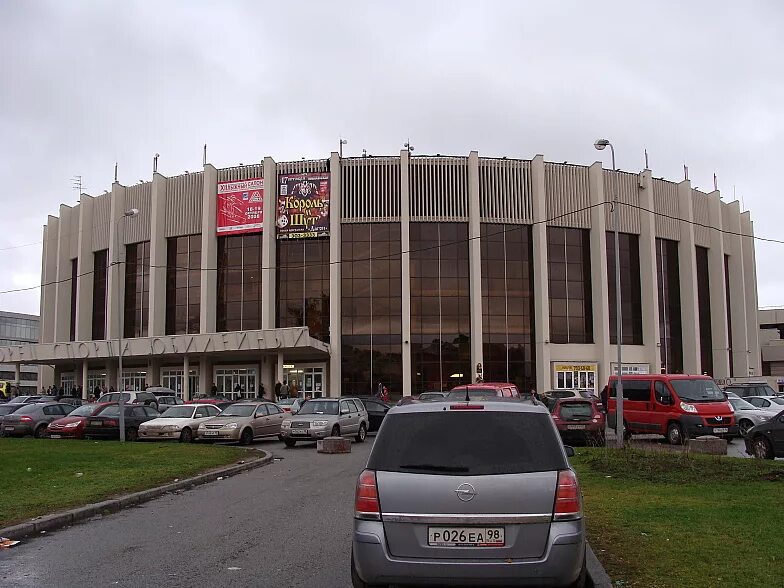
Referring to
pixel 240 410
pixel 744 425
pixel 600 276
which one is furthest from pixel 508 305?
pixel 240 410

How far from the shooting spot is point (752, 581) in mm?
6539

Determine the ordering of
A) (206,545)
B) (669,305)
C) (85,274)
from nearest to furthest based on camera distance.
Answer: (206,545) → (669,305) → (85,274)

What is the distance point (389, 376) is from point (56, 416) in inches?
983

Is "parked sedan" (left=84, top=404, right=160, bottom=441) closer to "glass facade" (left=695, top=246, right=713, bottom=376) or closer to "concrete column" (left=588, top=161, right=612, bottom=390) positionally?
"concrete column" (left=588, top=161, right=612, bottom=390)

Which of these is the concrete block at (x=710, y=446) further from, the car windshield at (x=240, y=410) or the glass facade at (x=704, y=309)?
the glass facade at (x=704, y=309)

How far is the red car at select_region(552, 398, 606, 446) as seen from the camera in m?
22.1

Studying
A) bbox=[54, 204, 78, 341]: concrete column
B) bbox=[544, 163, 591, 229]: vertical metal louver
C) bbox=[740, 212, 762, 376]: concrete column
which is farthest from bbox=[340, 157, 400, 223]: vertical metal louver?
bbox=[740, 212, 762, 376]: concrete column

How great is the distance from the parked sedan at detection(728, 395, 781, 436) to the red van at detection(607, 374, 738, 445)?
2417 mm

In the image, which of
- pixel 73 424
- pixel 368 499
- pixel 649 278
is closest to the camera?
pixel 368 499

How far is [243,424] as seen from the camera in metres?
25.7

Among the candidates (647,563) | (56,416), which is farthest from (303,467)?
(56,416)

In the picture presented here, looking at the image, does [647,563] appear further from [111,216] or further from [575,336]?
[111,216]

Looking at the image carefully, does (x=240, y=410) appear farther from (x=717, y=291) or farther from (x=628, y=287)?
(x=717, y=291)

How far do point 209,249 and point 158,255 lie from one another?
192 inches
